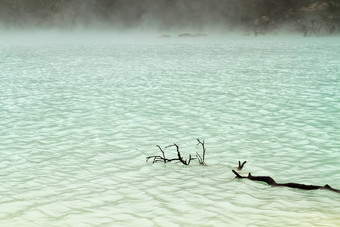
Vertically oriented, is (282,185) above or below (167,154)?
above

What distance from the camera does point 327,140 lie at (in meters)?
14.7

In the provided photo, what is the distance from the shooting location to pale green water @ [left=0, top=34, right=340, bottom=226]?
905cm

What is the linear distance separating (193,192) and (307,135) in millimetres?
6640

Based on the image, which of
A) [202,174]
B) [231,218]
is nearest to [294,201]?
[231,218]

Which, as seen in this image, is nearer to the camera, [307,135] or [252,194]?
[252,194]

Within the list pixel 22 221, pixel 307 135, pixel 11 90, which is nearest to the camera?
pixel 22 221

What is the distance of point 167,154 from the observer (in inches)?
531

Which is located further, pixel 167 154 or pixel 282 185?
pixel 167 154

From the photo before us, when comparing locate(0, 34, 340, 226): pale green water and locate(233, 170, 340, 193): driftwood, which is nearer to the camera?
locate(0, 34, 340, 226): pale green water

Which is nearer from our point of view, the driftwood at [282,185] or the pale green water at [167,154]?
the pale green water at [167,154]

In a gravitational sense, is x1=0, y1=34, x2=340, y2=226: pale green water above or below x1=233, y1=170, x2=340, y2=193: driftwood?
below

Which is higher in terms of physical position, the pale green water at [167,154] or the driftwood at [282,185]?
the driftwood at [282,185]

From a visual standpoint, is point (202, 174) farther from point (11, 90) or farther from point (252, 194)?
point (11, 90)

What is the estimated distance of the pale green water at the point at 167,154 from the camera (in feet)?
29.7
